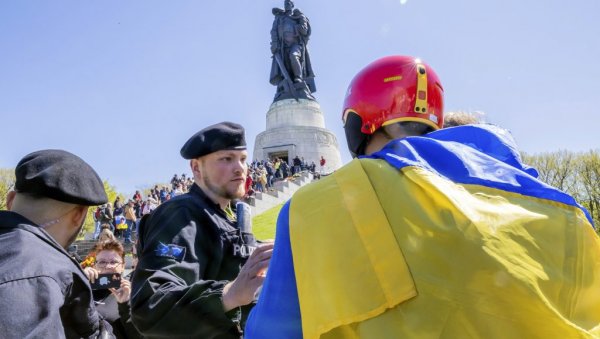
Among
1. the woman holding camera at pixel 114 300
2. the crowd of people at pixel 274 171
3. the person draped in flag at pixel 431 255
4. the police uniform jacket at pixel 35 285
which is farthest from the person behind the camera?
the crowd of people at pixel 274 171

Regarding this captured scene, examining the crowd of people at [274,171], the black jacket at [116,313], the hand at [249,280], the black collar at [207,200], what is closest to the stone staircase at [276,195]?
Result: the crowd of people at [274,171]

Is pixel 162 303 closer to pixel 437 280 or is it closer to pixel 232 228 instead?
pixel 232 228

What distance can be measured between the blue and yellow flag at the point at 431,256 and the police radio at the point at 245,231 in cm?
124

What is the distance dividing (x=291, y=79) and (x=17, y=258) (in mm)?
32894

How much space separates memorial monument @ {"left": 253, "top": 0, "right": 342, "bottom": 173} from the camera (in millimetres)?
31438

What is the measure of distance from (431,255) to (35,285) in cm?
Answer: 132

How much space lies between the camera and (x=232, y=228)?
8.24 ft

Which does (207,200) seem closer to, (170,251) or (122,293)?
(170,251)

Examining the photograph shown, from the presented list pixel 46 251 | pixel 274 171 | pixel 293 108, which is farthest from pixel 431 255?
pixel 293 108

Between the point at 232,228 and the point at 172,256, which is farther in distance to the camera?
the point at 232,228

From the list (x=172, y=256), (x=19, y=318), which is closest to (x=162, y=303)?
(x=172, y=256)

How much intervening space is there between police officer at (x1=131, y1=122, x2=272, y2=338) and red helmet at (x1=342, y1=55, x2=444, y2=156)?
66 cm

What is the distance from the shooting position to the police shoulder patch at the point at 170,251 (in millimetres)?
2073

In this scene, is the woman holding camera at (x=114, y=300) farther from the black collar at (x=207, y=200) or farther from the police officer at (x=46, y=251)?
the black collar at (x=207, y=200)
